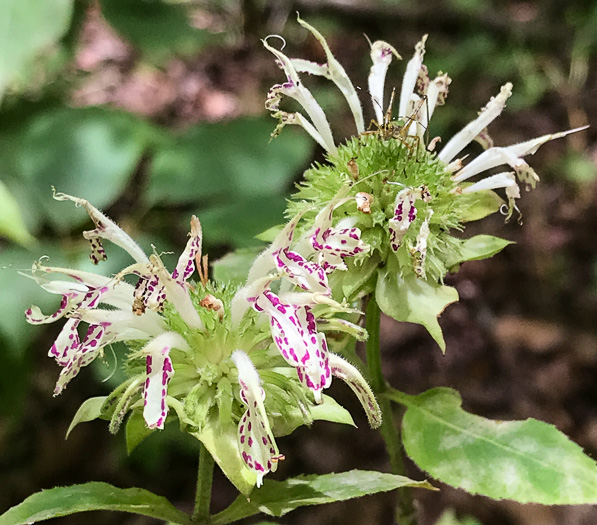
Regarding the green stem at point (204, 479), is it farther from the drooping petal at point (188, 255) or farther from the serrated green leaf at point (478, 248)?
the serrated green leaf at point (478, 248)

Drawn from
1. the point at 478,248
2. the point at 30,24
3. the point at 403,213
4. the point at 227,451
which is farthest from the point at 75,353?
the point at 30,24

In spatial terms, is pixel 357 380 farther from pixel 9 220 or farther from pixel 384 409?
pixel 9 220

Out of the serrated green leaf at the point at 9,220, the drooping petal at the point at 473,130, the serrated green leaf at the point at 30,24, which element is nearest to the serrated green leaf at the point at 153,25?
the serrated green leaf at the point at 30,24

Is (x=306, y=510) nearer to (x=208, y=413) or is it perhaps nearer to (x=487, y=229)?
(x=487, y=229)

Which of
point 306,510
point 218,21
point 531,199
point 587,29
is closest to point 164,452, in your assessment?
point 306,510

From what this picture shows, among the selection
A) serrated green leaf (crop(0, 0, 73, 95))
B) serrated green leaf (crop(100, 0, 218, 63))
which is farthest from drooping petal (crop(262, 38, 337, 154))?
serrated green leaf (crop(100, 0, 218, 63))

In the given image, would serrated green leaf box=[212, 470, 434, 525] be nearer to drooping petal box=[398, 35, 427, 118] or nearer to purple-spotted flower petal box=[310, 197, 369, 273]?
purple-spotted flower petal box=[310, 197, 369, 273]
